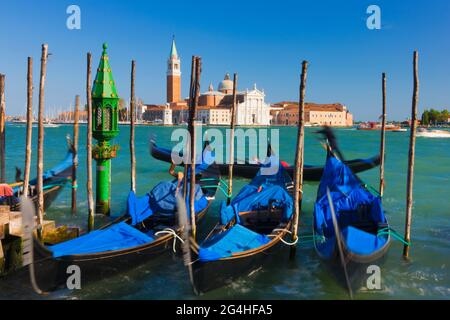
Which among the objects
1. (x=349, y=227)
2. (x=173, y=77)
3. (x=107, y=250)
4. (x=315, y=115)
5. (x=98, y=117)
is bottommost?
(x=107, y=250)

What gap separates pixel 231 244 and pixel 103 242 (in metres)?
1.31

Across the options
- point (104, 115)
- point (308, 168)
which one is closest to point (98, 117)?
point (104, 115)

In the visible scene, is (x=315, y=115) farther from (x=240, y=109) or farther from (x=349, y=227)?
(x=349, y=227)

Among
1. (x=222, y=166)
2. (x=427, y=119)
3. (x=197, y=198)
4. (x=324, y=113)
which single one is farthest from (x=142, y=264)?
(x=427, y=119)

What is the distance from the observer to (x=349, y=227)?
4594 millimetres

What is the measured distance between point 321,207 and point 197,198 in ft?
6.56

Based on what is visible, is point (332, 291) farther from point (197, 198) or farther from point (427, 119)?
point (427, 119)

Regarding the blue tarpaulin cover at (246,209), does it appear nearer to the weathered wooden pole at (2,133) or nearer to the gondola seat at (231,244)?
the gondola seat at (231,244)

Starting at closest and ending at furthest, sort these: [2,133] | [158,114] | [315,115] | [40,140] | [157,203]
Result: [40,140]
[157,203]
[2,133]
[315,115]
[158,114]

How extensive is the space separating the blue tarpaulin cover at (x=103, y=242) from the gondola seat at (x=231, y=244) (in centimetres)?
74

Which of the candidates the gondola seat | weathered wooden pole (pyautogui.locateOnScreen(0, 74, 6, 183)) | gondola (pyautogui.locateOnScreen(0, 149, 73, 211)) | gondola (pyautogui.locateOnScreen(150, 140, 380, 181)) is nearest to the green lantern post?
gondola (pyautogui.locateOnScreen(0, 149, 73, 211))

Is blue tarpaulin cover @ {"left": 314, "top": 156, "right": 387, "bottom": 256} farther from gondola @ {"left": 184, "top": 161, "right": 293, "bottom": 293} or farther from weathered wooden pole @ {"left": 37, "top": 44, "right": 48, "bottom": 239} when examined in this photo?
weathered wooden pole @ {"left": 37, "top": 44, "right": 48, "bottom": 239}

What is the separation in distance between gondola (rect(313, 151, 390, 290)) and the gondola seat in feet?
2.39

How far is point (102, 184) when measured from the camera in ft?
23.8
